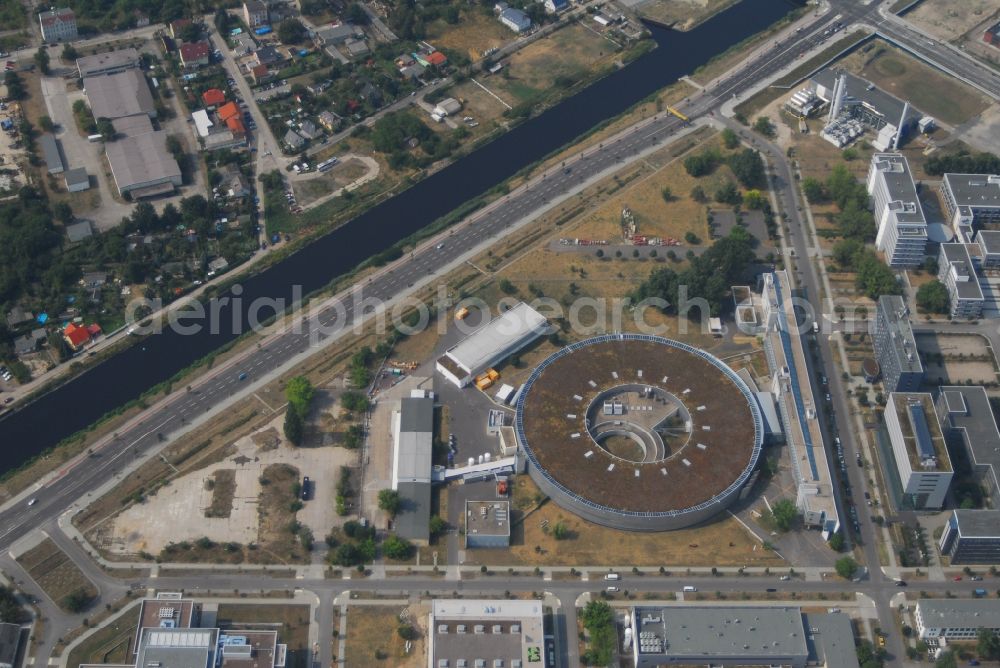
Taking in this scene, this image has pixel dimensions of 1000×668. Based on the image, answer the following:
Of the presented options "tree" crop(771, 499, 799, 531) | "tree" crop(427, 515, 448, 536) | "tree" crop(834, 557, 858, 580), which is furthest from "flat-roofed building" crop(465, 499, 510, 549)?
"tree" crop(834, 557, 858, 580)

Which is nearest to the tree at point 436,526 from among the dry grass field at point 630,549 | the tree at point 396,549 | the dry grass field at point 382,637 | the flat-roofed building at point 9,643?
the tree at point 396,549

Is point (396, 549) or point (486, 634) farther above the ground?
point (396, 549)

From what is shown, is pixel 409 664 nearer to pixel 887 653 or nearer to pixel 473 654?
pixel 473 654

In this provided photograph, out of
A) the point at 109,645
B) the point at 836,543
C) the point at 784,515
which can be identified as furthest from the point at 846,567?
the point at 109,645

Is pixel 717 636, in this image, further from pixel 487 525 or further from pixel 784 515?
pixel 487 525

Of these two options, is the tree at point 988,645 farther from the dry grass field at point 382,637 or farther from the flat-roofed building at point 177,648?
the flat-roofed building at point 177,648

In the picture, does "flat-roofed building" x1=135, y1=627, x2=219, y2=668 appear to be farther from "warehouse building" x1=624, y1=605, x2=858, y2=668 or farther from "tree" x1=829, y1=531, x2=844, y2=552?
"tree" x1=829, y1=531, x2=844, y2=552

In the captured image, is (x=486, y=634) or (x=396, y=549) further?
(x=396, y=549)

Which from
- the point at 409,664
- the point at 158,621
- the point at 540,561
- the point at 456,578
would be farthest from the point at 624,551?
the point at 158,621
